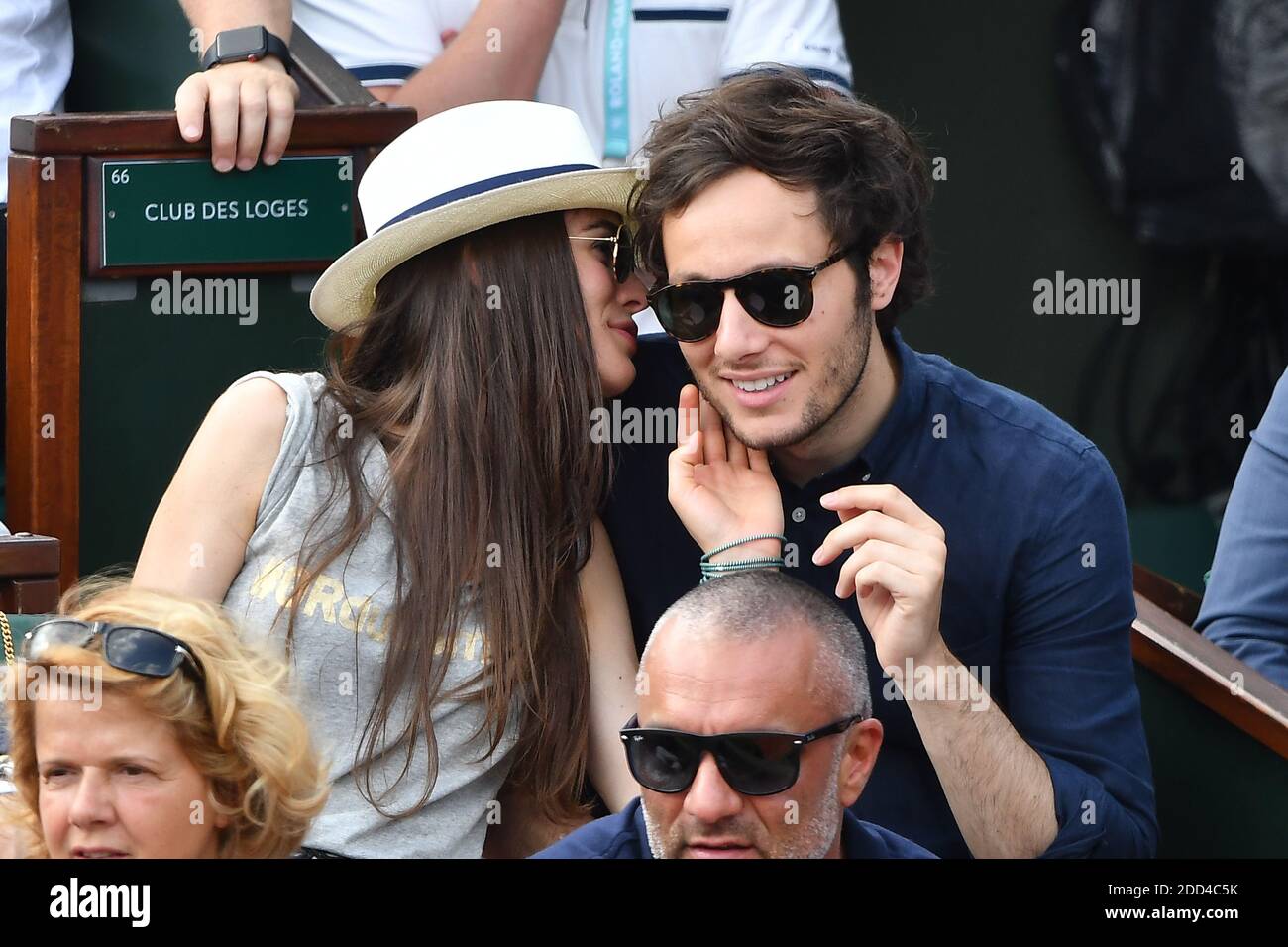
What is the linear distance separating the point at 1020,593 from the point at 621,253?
0.78 m

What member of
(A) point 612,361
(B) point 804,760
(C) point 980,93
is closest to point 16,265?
(A) point 612,361

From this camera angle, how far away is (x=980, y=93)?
459 centimetres

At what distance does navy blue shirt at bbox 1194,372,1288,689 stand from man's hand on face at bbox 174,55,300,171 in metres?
1.67

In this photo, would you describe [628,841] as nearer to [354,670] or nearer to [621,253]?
[354,670]

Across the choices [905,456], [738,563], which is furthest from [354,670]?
[905,456]

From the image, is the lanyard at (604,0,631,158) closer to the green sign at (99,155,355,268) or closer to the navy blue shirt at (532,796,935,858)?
the green sign at (99,155,355,268)

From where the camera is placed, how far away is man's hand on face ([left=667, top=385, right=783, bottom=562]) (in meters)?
2.58

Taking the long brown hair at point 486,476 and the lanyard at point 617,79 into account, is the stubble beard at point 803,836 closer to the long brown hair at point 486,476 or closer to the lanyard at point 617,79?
the long brown hair at point 486,476

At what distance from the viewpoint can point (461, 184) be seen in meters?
2.81

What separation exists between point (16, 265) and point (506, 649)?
3.42 ft

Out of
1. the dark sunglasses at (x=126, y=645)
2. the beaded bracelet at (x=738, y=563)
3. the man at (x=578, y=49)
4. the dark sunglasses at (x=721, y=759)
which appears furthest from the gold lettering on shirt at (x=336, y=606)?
the man at (x=578, y=49)

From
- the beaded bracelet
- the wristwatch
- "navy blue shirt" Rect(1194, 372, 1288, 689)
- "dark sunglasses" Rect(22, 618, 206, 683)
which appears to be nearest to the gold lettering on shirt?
the beaded bracelet

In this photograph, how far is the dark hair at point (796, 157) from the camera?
2.59 meters
